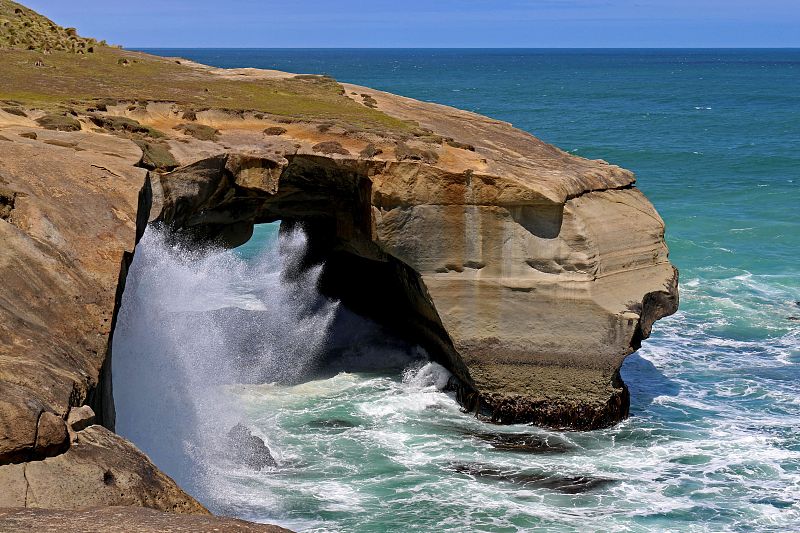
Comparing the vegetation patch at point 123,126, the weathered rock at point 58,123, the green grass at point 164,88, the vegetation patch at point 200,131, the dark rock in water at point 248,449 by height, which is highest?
the green grass at point 164,88

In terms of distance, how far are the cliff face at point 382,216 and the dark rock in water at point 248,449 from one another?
3.82 meters

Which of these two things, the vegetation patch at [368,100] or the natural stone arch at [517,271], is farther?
the vegetation patch at [368,100]

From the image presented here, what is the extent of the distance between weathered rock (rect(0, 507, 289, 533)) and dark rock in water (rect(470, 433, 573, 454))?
39.3ft

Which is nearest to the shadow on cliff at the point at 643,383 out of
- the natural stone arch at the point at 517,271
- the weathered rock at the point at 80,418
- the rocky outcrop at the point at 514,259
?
the rocky outcrop at the point at 514,259

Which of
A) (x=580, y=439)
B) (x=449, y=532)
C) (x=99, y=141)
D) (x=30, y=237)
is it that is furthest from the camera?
(x=580, y=439)

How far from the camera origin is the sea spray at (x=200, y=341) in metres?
17.0

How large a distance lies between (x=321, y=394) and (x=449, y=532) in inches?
272

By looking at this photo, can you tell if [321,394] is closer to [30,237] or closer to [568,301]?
[568,301]

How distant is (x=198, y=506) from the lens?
9641 mm

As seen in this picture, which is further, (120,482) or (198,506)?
(198,506)

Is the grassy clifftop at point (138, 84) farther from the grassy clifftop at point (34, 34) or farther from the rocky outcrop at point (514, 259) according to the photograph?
the rocky outcrop at point (514, 259)

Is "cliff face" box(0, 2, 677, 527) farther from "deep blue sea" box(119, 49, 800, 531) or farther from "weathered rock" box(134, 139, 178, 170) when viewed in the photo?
"deep blue sea" box(119, 49, 800, 531)

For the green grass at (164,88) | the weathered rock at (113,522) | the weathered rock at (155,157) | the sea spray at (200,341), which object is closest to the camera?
the weathered rock at (113,522)

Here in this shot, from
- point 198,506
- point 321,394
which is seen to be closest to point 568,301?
point 321,394
